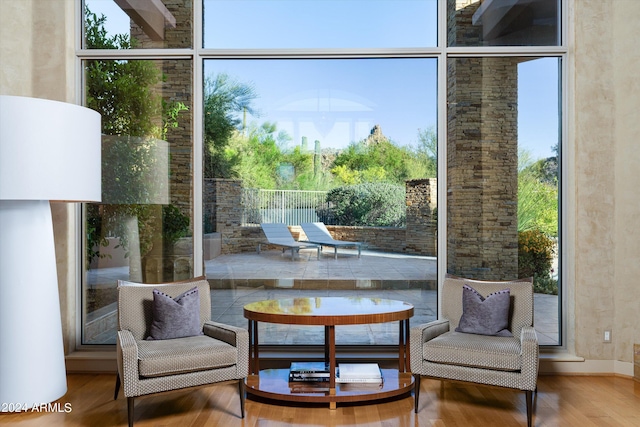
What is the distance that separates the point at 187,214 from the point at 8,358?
1823mm

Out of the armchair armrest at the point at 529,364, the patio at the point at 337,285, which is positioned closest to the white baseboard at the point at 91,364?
the patio at the point at 337,285

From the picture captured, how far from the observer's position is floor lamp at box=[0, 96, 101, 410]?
3797 mm

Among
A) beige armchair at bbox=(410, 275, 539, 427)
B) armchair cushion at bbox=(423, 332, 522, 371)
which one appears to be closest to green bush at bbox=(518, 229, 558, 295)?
beige armchair at bbox=(410, 275, 539, 427)

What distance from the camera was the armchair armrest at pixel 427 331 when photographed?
13.4 feet

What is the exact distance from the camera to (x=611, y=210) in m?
5.09

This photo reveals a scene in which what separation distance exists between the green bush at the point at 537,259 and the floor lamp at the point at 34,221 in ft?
11.4

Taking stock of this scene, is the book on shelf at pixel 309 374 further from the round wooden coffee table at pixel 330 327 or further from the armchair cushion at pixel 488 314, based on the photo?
the armchair cushion at pixel 488 314

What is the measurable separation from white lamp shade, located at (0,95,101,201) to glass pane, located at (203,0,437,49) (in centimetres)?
168

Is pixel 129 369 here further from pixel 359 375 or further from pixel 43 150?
pixel 359 375

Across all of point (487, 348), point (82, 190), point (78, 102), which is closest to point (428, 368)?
point (487, 348)

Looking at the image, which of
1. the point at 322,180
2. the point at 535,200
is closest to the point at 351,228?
the point at 322,180

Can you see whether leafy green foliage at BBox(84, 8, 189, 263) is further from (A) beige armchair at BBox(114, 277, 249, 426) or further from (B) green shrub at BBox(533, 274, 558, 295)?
(B) green shrub at BBox(533, 274, 558, 295)

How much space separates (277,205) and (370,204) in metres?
0.80

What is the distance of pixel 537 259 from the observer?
5266 millimetres
